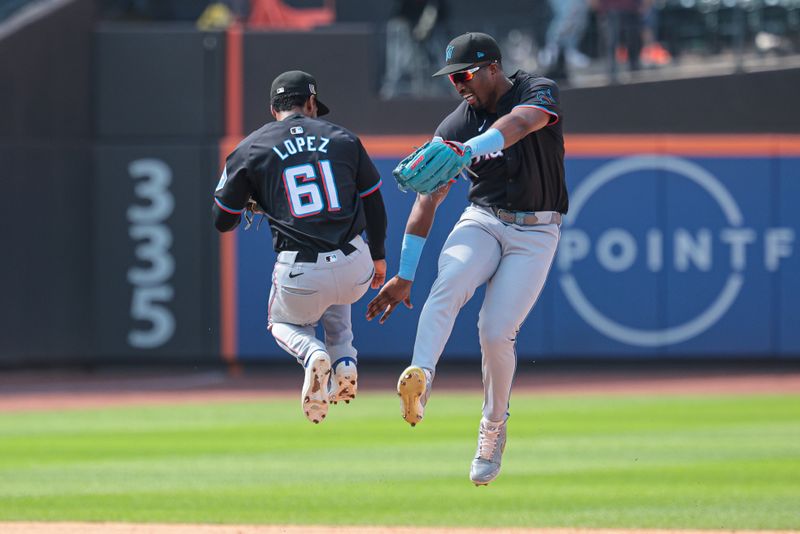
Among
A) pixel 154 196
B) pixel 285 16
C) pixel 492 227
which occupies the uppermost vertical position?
pixel 285 16

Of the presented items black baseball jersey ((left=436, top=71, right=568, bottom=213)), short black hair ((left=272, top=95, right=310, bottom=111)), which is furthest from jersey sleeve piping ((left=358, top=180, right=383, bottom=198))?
short black hair ((left=272, top=95, right=310, bottom=111))

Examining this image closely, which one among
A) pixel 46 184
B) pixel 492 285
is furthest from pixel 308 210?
pixel 46 184

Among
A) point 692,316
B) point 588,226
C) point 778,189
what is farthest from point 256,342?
point 778,189

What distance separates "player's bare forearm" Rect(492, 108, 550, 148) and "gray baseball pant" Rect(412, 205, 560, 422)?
0.62 metres

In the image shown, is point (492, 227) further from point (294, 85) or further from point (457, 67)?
point (294, 85)

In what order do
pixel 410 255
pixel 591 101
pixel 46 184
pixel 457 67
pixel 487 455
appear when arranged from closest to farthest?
pixel 457 67, pixel 410 255, pixel 487 455, pixel 46 184, pixel 591 101

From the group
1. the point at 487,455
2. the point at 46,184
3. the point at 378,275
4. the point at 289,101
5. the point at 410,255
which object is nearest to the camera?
the point at 410,255

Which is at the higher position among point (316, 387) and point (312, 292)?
point (312, 292)

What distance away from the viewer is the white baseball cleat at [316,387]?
6.61m

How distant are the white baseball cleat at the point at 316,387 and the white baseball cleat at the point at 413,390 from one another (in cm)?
52

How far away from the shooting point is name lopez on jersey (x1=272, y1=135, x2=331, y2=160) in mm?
6668

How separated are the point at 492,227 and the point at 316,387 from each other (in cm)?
122

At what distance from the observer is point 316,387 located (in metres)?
6.63

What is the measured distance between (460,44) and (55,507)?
4.35 m
